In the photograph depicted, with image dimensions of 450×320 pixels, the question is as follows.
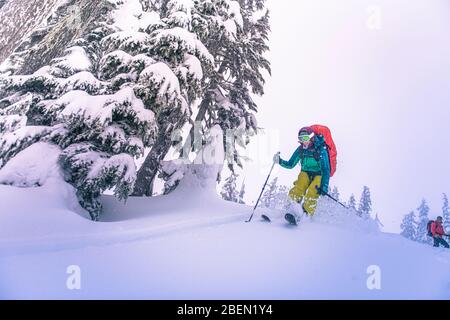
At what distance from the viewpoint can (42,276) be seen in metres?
3.71

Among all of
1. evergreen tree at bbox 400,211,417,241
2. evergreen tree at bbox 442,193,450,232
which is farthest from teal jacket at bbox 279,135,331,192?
evergreen tree at bbox 400,211,417,241

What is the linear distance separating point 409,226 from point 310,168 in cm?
5284

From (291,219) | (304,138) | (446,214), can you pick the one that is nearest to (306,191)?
(291,219)

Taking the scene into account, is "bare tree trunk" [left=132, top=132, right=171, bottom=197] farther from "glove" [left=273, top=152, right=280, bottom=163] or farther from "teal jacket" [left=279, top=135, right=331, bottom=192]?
"teal jacket" [left=279, top=135, right=331, bottom=192]

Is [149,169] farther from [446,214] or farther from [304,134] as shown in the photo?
[446,214]

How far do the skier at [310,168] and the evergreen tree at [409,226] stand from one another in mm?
49351

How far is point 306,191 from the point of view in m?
6.77

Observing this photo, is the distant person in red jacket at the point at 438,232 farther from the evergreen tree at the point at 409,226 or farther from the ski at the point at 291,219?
the evergreen tree at the point at 409,226

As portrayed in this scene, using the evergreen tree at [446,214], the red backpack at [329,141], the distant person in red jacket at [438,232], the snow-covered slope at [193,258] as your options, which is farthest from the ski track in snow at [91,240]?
the evergreen tree at [446,214]

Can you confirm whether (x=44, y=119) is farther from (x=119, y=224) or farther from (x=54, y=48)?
(x=119, y=224)

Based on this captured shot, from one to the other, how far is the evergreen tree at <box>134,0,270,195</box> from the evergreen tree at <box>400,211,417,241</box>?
1885 inches

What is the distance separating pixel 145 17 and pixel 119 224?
15.6 feet
